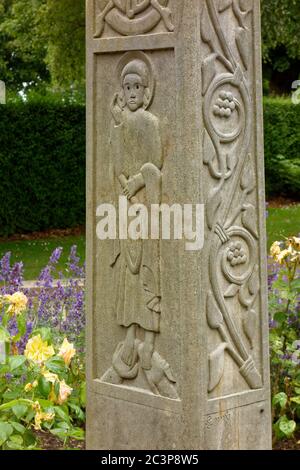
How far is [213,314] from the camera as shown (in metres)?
3.23

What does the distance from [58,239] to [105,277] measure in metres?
11.1

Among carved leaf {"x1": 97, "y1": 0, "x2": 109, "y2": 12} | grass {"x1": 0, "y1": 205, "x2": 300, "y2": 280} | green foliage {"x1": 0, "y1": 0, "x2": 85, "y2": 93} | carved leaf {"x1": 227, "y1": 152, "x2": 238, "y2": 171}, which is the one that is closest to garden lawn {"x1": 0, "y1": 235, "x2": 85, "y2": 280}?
grass {"x1": 0, "y1": 205, "x2": 300, "y2": 280}

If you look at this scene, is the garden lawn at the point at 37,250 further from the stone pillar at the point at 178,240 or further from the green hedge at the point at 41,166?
the stone pillar at the point at 178,240

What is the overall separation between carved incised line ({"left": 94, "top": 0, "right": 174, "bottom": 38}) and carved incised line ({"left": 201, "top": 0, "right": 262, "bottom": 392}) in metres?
0.19

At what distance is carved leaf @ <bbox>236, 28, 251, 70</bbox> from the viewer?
3371mm

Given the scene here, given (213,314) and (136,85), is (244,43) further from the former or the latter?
(213,314)

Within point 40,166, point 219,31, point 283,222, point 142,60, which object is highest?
point 40,166

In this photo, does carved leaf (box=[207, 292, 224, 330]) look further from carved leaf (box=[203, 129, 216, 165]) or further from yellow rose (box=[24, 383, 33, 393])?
yellow rose (box=[24, 383, 33, 393])

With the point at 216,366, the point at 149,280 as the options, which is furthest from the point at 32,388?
the point at 216,366

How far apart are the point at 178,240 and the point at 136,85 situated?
0.73 metres

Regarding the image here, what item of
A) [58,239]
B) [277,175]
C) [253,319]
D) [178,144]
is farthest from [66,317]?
[277,175]

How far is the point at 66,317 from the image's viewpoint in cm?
502

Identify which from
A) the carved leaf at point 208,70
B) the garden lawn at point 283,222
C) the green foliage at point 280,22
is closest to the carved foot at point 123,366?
the carved leaf at point 208,70

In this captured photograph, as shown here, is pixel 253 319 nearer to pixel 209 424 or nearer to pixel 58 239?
pixel 209 424
